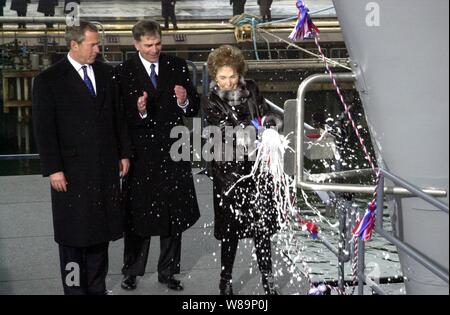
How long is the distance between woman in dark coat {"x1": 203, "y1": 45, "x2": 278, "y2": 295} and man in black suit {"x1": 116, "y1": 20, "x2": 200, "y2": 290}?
37 centimetres

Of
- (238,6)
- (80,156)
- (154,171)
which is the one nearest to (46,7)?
(238,6)

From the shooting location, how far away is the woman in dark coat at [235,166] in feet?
17.1

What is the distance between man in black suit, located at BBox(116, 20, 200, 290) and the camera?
5.57 metres

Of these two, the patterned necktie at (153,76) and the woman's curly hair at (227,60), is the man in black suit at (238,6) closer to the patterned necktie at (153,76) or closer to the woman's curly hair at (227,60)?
the patterned necktie at (153,76)

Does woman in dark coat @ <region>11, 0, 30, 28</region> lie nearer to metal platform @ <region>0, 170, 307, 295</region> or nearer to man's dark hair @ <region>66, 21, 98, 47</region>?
metal platform @ <region>0, 170, 307, 295</region>

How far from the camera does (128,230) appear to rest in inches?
223

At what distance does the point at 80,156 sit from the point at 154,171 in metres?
0.65

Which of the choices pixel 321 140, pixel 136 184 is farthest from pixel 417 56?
pixel 136 184

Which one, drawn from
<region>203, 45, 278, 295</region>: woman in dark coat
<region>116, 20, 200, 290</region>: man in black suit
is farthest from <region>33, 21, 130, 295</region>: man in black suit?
<region>203, 45, 278, 295</region>: woman in dark coat

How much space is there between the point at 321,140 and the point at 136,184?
1.48 meters

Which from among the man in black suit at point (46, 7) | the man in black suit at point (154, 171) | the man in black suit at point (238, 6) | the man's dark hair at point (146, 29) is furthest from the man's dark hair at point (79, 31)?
the man in black suit at point (238, 6)

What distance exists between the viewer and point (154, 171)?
5598 millimetres

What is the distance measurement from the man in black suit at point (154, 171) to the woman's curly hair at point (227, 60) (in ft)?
1.18
